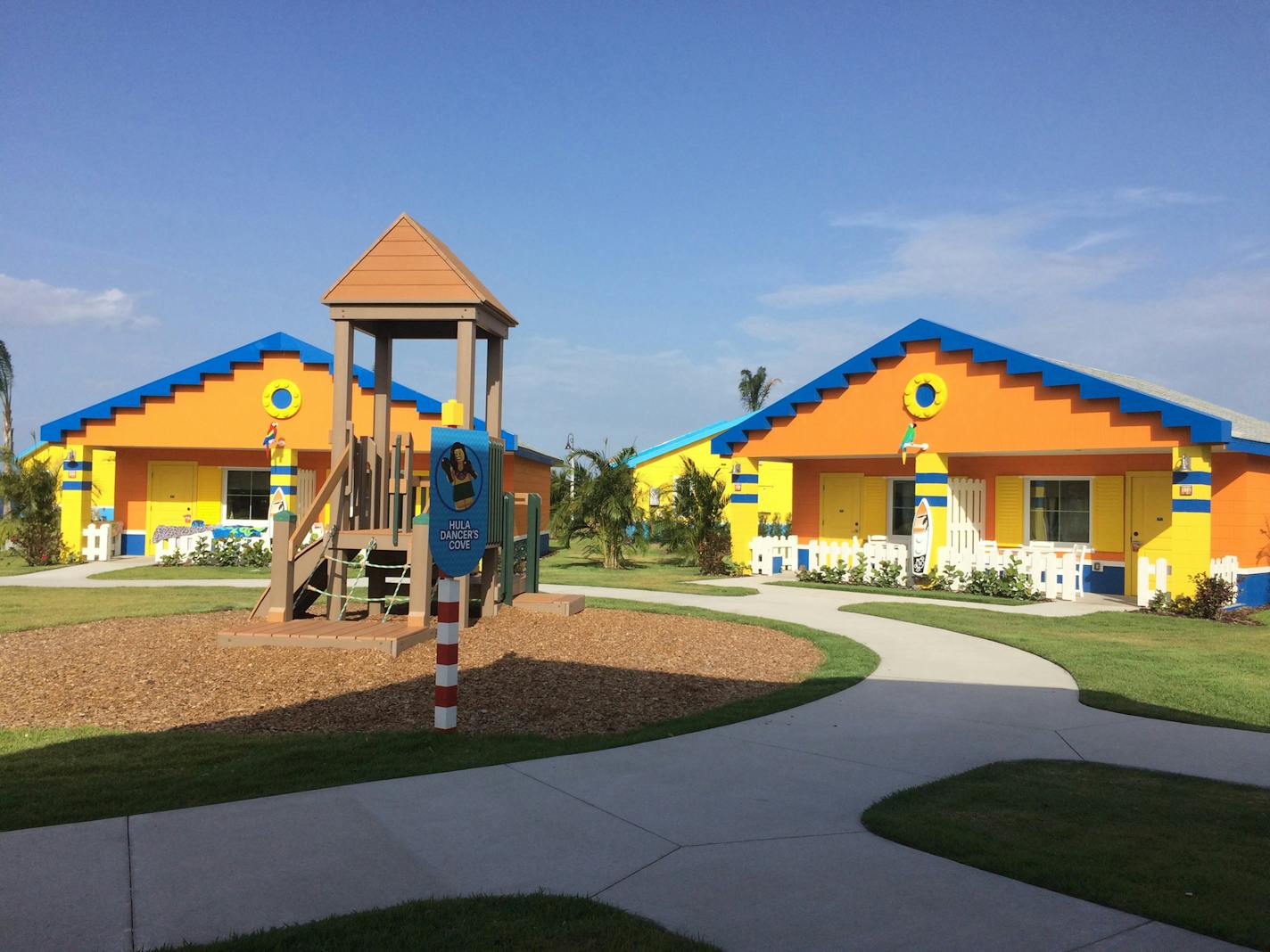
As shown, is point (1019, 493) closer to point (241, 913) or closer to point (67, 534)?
point (241, 913)

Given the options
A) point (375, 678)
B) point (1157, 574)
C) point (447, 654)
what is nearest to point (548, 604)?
point (375, 678)

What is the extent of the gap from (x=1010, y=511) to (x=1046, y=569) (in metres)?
2.94

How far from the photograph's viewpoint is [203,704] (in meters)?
7.65

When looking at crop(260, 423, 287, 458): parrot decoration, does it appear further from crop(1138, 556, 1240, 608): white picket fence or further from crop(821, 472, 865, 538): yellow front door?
crop(1138, 556, 1240, 608): white picket fence

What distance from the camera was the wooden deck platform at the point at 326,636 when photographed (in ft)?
31.4

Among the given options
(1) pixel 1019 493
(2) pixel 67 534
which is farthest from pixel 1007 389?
(2) pixel 67 534

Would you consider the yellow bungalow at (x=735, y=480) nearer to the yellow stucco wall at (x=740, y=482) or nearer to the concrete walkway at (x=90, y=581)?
the yellow stucco wall at (x=740, y=482)

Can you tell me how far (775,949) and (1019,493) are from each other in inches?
738

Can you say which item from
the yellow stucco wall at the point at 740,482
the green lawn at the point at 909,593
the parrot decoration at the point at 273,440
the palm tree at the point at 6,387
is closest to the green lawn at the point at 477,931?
the green lawn at the point at 909,593

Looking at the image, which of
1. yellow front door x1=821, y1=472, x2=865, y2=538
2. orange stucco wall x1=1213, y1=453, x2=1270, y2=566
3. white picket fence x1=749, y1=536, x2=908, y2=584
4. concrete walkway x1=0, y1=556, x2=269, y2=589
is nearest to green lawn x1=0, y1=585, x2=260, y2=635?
concrete walkway x1=0, y1=556, x2=269, y2=589

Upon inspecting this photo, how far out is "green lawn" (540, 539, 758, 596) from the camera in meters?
18.8

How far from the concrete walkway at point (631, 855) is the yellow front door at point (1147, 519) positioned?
12.7 metres

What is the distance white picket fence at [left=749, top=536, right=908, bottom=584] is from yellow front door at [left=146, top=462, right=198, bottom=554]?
1526cm

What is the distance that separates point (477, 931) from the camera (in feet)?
11.4
